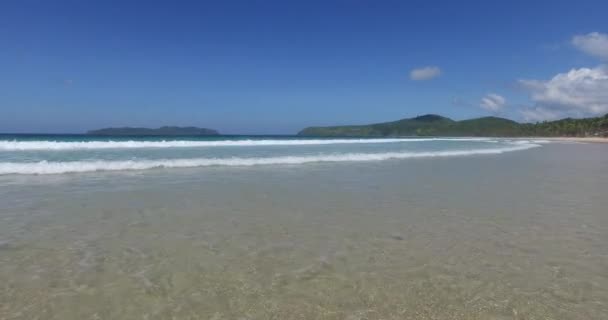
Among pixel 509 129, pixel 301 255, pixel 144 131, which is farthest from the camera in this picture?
pixel 509 129

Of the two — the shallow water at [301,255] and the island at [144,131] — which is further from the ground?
the island at [144,131]

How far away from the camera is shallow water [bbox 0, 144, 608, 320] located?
8.92 ft

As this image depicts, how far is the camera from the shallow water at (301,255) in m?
2.72

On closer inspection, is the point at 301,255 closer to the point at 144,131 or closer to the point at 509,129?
the point at 144,131

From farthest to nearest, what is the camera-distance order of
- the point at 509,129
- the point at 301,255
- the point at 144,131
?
the point at 509,129
the point at 144,131
the point at 301,255

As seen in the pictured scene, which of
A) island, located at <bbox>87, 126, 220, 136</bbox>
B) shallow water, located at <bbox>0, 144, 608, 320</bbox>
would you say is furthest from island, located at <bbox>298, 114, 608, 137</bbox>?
shallow water, located at <bbox>0, 144, 608, 320</bbox>

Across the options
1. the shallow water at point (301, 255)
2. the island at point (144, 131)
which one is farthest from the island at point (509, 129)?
the shallow water at point (301, 255)

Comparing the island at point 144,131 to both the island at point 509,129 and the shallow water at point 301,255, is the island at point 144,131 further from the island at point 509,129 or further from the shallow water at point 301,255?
the shallow water at point 301,255

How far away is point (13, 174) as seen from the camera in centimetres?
1028

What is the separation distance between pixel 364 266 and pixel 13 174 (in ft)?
38.2

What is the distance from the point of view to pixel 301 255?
386 centimetres

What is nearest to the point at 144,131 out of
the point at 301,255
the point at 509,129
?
the point at 301,255

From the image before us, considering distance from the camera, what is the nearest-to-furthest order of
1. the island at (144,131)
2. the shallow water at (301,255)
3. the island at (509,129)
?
the shallow water at (301,255) → the island at (509,129) → the island at (144,131)

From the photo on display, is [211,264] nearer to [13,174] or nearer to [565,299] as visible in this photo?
[565,299]
